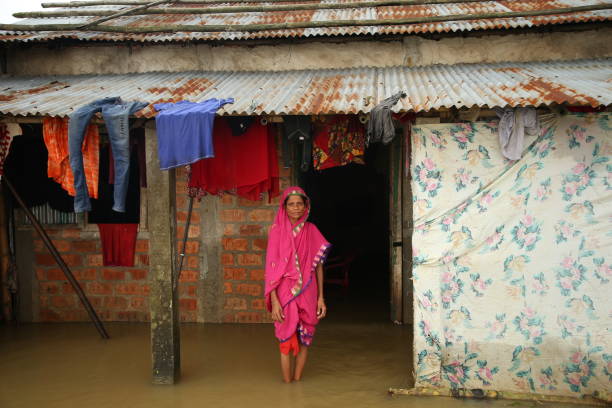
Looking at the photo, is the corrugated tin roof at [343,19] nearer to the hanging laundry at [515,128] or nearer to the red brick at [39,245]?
the hanging laundry at [515,128]

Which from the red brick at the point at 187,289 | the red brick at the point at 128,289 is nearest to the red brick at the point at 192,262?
the red brick at the point at 187,289

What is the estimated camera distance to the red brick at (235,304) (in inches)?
275

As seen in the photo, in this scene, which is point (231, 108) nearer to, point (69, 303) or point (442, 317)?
point (442, 317)

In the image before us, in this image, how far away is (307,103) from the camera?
16.3 ft

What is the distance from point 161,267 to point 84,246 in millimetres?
2551

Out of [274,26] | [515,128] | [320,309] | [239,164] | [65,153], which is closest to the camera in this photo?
[515,128]

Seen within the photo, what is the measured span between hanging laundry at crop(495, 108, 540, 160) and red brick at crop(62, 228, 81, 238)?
5447 millimetres

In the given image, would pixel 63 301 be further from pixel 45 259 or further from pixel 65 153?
pixel 65 153

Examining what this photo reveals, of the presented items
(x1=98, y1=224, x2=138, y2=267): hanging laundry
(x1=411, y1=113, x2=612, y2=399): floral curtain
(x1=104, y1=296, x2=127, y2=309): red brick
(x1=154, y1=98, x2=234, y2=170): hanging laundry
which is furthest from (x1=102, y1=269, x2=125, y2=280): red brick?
(x1=411, y1=113, x2=612, y2=399): floral curtain

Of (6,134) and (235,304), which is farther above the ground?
(6,134)

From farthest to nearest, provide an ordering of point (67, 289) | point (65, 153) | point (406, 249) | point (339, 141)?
point (67, 289) < point (406, 249) < point (339, 141) < point (65, 153)

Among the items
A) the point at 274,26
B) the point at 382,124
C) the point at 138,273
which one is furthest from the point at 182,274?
the point at 382,124

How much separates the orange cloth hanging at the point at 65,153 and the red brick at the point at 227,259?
2118 millimetres

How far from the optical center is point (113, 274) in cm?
714
